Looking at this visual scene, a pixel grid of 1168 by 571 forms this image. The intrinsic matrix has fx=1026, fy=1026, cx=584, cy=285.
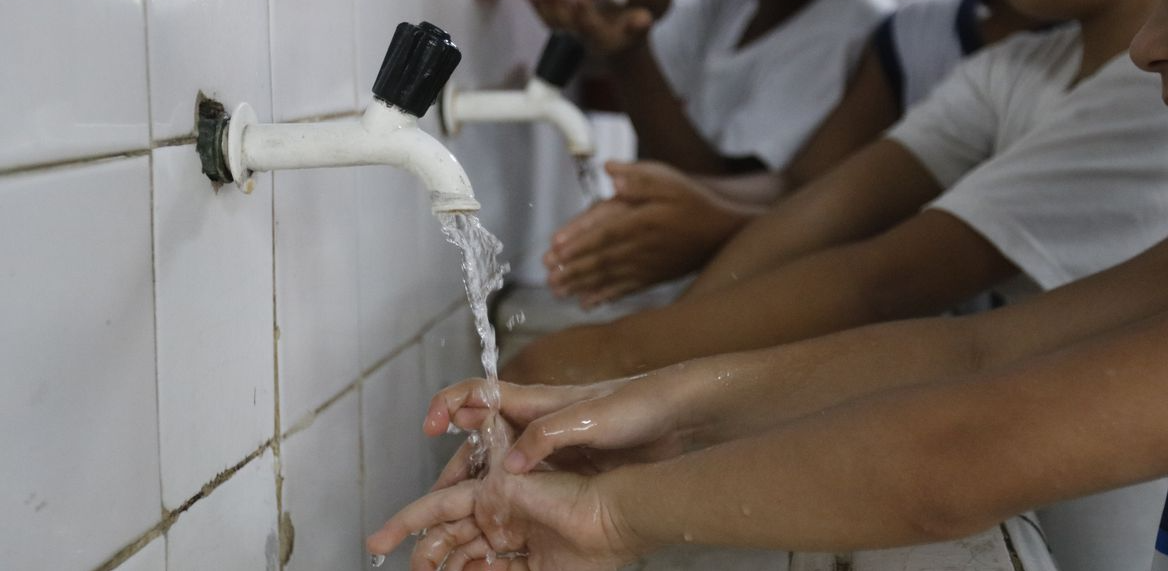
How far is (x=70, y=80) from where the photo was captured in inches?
15.5

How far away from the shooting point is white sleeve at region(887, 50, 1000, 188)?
1.04 meters

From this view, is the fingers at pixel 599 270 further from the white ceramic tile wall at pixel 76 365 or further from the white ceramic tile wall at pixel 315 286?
the white ceramic tile wall at pixel 76 365

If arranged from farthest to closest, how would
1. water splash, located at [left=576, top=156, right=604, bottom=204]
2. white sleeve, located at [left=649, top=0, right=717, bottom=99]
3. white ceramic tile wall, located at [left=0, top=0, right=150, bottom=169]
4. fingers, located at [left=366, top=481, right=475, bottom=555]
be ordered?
1. white sleeve, located at [left=649, top=0, right=717, bottom=99]
2. water splash, located at [left=576, top=156, right=604, bottom=204]
3. fingers, located at [left=366, top=481, right=475, bottom=555]
4. white ceramic tile wall, located at [left=0, top=0, right=150, bottom=169]

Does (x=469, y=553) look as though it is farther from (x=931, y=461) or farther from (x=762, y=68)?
(x=762, y=68)

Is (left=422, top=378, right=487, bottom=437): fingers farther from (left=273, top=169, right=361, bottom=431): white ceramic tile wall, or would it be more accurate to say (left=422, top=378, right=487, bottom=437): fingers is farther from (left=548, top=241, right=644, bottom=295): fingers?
(left=548, top=241, right=644, bottom=295): fingers

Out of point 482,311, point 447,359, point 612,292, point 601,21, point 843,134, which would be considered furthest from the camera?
point 843,134

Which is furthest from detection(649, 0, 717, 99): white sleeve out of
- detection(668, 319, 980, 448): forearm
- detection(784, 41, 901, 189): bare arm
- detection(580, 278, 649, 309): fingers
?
detection(668, 319, 980, 448): forearm

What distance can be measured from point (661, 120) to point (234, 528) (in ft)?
3.23

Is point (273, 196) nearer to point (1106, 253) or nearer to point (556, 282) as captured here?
point (556, 282)

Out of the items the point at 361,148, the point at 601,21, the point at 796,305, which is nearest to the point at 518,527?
the point at 361,148

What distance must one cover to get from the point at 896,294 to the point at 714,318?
6.3 inches

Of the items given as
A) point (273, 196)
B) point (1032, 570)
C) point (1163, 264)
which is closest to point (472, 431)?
point (273, 196)

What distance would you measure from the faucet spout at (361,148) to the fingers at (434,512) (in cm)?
17

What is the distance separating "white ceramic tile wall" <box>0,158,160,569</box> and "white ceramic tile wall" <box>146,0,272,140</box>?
36mm
